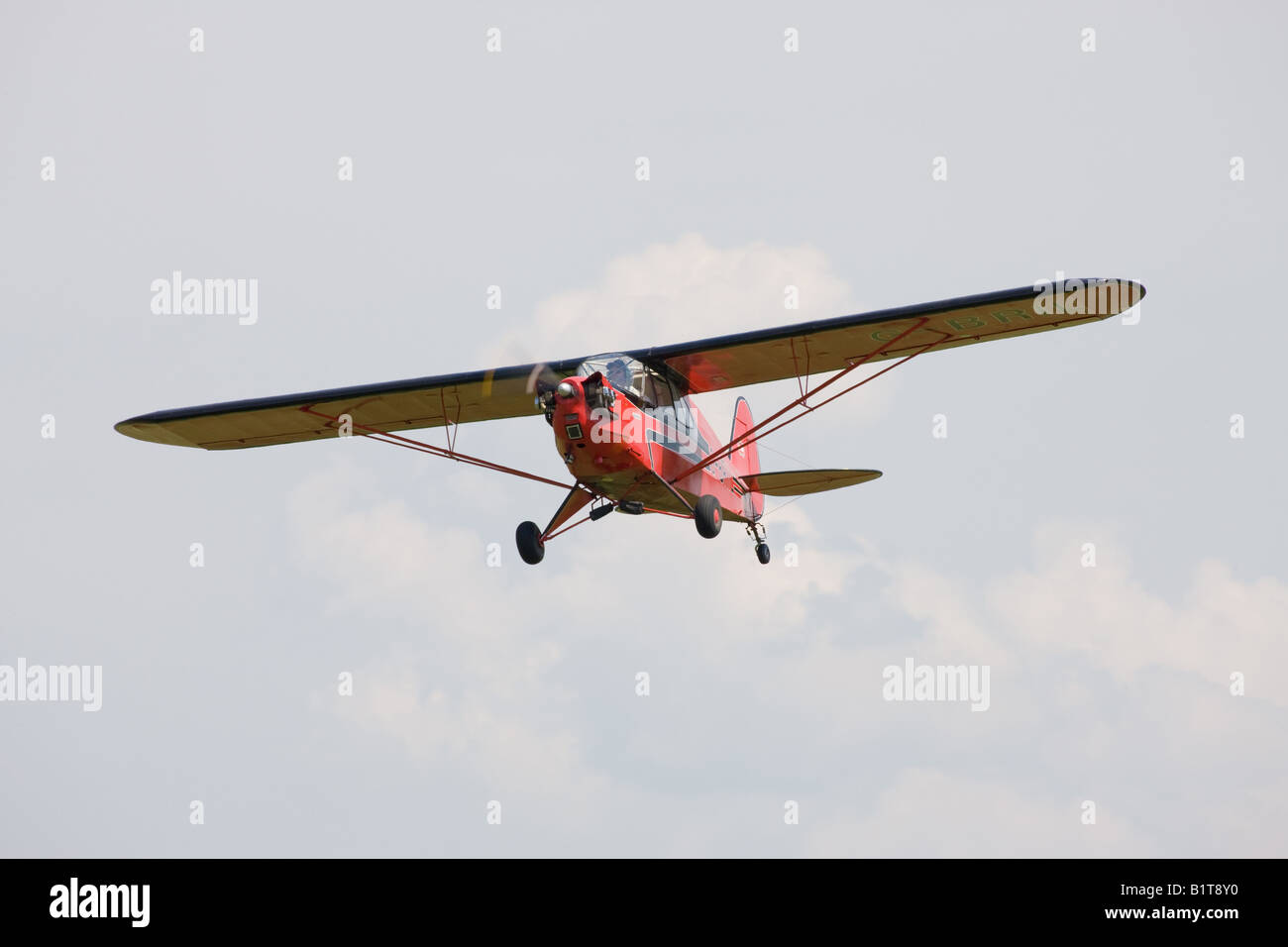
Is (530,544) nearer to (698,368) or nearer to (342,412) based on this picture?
(698,368)

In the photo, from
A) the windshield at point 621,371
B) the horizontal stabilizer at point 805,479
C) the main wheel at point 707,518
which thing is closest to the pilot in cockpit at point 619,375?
the windshield at point 621,371

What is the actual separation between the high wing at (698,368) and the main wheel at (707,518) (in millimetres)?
2311

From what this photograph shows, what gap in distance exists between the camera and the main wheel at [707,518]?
952 inches

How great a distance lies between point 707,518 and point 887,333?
391 centimetres

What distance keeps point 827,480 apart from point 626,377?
582 centimetres

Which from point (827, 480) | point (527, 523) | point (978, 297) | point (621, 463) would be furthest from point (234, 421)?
point (978, 297)

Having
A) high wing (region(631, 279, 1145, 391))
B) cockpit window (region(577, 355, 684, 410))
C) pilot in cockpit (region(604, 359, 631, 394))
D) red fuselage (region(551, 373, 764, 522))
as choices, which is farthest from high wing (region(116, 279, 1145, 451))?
red fuselage (region(551, 373, 764, 522))

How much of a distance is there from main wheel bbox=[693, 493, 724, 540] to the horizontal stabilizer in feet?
12.6

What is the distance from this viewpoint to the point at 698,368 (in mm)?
25344

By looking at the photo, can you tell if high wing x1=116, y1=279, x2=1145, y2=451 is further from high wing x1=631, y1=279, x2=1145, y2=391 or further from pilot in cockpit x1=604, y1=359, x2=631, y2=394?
pilot in cockpit x1=604, y1=359, x2=631, y2=394

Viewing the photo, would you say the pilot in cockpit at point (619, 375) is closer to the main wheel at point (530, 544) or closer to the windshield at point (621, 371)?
the windshield at point (621, 371)

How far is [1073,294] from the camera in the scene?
22859 mm

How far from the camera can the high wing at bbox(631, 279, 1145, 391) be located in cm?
2295

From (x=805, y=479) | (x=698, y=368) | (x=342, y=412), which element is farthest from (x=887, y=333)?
(x=342, y=412)
